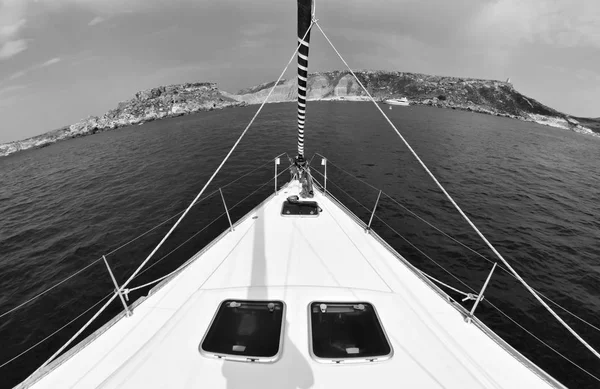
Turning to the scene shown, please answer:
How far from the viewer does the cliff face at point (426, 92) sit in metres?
100

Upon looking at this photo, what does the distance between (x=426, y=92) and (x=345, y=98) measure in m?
48.1

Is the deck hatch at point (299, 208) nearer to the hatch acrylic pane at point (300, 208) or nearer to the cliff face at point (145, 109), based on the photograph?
the hatch acrylic pane at point (300, 208)

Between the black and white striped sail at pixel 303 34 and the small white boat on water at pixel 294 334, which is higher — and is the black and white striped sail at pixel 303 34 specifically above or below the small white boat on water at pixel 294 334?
above

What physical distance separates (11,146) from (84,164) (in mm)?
54091

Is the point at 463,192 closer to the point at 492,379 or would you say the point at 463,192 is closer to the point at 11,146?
the point at 492,379

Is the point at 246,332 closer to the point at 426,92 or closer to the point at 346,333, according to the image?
the point at 346,333

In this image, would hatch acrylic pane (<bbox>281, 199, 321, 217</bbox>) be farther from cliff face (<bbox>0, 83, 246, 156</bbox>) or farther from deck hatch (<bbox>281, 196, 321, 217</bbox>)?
cliff face (<bbox>0, 83, 246, 156</bbox>)

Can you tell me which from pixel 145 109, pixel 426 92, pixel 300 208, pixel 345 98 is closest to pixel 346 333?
pixel 300 208

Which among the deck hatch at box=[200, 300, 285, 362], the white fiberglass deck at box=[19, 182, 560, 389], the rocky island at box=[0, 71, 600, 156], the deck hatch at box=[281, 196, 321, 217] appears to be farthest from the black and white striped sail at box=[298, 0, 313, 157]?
the rocky island at box=[0, 71, 600, 156]

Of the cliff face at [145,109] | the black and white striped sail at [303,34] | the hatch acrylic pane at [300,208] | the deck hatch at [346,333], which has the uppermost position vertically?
the cliff face at [145,109]

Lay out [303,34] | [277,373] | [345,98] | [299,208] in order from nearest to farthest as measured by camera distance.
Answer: [277,373] → [303,34] → [299,208] → [345,98]

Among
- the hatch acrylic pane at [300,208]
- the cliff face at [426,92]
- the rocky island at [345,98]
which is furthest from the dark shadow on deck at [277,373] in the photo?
the cliff face at [426,92]

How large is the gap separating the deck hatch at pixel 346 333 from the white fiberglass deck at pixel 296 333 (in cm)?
15

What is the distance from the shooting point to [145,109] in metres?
78.2
